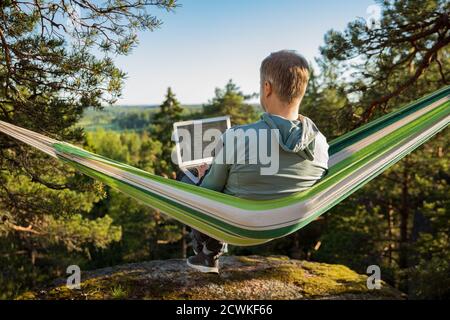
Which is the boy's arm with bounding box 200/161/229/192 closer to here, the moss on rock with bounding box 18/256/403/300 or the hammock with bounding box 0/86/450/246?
the hammock with bounding box 0/86/450/246

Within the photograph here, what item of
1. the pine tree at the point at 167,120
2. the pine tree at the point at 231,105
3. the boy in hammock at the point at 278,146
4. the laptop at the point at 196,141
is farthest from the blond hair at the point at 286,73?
the pine tree at the point at 231,105

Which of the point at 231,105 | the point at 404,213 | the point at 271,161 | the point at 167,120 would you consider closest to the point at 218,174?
the point at 271,161

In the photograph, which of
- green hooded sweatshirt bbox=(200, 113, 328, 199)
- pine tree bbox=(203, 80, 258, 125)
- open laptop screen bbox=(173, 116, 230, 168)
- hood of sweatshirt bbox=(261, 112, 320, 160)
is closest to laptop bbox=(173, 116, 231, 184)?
open laptop screen bbox=(173, 116, 230, 168)

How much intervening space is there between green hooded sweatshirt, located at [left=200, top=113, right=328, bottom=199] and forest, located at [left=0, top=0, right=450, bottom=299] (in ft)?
4.45

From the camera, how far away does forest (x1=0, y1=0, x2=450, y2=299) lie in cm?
256

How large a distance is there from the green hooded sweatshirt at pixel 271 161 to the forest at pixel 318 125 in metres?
1.36

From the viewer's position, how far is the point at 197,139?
1.94 metres

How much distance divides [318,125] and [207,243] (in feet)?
8.11

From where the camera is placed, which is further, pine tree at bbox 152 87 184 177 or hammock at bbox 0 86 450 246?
pine tree at bbox 152 87 184 177

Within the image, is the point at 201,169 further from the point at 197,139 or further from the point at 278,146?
the point at 278,146

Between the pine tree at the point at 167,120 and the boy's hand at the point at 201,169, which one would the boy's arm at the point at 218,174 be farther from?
the pine tree at the point at 167,120

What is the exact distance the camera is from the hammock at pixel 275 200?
4.78 ft

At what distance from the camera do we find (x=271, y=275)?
4176 mm
